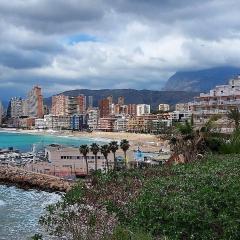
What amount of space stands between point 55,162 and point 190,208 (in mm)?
53525

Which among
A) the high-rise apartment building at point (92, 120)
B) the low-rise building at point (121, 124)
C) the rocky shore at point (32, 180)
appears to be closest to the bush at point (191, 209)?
the rocky shore at point (32, 180)

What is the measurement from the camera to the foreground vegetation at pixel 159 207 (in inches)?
451

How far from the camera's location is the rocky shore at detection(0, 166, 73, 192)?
165 feet

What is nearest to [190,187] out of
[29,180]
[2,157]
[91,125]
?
[29,180]

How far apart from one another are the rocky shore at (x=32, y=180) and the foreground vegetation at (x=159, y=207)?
106 ft

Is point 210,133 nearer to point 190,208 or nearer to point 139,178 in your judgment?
point 139,178

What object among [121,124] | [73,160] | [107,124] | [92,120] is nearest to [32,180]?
[73,160]

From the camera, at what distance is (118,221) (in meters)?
13.5

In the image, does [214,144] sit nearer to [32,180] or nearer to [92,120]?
[32,180]

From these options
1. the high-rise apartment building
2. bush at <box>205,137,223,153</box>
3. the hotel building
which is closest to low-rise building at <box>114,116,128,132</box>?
the high-rise apartment building

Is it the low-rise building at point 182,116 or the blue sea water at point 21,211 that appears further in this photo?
the low-rise building at point 182,116

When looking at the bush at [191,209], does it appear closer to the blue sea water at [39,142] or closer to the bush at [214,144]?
the bush at [214,144]

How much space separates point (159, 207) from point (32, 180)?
4441cm

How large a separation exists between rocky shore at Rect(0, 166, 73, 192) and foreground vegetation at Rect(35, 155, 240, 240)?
32.2 meters
